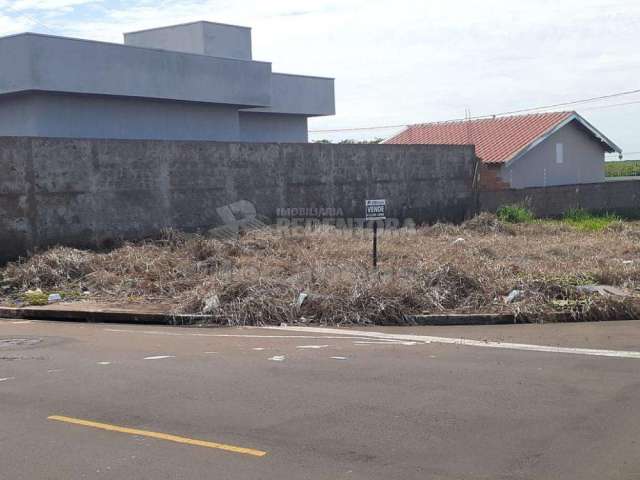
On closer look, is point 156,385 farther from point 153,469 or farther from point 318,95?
point 318,95

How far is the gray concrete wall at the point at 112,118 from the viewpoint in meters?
25.1

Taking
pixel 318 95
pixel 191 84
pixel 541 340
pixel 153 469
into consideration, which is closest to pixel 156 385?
pixel 153 469

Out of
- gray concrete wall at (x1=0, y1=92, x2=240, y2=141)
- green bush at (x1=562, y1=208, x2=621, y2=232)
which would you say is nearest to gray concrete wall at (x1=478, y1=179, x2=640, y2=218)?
green bush at (x1=562, y1=208, x2=621, y2=232)

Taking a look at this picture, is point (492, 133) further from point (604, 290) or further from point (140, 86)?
point (604, 290)

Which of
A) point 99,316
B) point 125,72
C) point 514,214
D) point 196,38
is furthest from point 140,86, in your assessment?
point 99,316

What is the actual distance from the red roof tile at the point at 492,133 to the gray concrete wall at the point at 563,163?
0.71 m

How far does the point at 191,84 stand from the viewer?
2842cm

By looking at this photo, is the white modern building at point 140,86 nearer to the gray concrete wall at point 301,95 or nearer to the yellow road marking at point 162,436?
the gray concrete wall at point 301,95

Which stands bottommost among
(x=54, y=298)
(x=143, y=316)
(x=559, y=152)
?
(x=143, y=316)

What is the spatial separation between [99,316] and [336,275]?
14.2ft

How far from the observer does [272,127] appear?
3653 cm

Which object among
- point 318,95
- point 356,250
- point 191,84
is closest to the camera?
point 356,250

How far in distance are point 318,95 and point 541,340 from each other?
28.0 metres

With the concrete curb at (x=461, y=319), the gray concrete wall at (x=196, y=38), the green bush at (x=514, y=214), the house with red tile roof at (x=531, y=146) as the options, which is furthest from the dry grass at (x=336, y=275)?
the gray concrete wall at (x=196, y=38)
